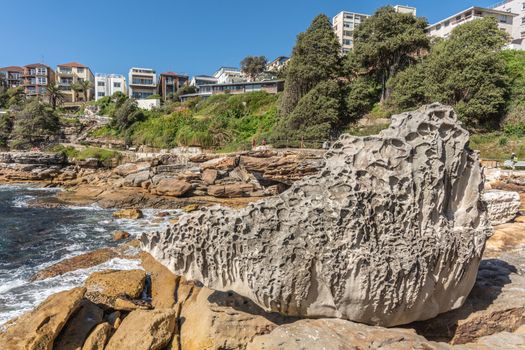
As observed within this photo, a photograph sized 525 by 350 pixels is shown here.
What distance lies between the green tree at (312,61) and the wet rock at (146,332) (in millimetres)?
27342

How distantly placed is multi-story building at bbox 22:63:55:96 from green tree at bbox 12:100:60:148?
1566 inches

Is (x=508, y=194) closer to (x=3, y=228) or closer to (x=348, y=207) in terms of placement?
(x=348, y=207)

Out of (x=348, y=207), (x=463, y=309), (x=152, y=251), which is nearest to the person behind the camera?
(x=348, y=207)

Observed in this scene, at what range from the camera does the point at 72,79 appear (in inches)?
3123

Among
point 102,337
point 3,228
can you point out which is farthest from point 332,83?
point 102,337

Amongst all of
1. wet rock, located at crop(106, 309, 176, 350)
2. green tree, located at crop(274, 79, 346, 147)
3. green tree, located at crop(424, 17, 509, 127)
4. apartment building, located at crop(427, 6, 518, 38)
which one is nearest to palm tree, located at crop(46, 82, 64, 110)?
green tree, located at crop(274, 79, 346, 147)

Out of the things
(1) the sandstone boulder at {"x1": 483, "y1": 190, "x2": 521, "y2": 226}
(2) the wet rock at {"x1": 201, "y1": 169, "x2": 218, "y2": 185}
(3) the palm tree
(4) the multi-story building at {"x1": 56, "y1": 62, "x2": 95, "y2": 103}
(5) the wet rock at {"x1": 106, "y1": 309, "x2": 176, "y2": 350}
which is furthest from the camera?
(4) the multi-story building at {"x1": 56, "y1": 62, "x2": 95, "y2": 103}

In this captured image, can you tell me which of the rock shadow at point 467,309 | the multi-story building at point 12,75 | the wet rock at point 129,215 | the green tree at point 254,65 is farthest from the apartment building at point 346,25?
the multi-story building at point 12,75

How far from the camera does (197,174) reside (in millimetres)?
21750

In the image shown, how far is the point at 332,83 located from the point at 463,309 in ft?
84.1

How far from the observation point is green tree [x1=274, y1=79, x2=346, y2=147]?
87.4 ft

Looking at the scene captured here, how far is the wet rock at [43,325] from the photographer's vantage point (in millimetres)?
5023

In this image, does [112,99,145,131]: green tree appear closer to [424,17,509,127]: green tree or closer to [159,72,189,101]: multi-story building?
[159,72,189,101]: multi-story building

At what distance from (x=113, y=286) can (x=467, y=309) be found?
762cm
